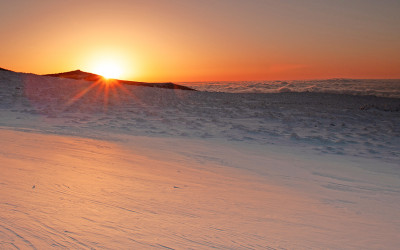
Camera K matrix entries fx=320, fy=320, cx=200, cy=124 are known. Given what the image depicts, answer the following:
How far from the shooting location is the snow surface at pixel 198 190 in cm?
150

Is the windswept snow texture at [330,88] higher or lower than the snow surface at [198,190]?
higher

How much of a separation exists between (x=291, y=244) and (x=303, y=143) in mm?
4095

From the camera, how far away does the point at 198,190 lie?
2393mm

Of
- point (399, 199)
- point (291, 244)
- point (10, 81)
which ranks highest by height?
point (10, 81)

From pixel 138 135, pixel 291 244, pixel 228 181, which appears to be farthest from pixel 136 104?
pixel 291 244

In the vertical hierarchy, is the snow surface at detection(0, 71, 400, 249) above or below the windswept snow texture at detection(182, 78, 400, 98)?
below

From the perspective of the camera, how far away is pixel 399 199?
106 inches

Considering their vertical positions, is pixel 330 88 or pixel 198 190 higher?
pixel 330 88

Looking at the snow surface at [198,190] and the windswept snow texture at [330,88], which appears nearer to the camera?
the snow surface at [198,190]

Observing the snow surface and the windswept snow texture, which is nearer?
the snow surface

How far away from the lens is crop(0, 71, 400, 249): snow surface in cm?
150

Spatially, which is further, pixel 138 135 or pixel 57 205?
pixel 138 135

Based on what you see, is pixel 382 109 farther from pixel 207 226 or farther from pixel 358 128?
pixel 207 226

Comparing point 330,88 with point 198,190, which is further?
point 330,88
